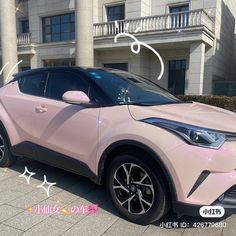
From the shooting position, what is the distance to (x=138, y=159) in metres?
2.69

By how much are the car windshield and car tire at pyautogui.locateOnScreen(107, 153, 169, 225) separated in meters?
0.66

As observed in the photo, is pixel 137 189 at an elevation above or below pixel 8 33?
below

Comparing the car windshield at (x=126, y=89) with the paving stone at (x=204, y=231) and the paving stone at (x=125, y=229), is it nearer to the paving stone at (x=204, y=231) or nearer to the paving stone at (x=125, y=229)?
Answer: the paving stone at (x=125, y=229)

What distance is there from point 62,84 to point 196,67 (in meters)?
11.3

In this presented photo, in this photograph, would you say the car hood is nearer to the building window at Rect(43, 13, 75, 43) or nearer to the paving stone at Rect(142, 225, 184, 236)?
the paving stone at Rect(142, 225, 184, 236)

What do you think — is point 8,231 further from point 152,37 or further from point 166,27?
point 166,27

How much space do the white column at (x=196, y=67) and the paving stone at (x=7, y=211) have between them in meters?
12.2

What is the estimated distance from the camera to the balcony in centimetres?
1339

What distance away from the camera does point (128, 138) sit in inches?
107

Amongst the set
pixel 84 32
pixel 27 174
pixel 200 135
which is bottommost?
pixel 27 174

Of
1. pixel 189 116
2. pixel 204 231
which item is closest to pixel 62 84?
pixel 189 116

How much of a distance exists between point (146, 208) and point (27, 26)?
70.2ft

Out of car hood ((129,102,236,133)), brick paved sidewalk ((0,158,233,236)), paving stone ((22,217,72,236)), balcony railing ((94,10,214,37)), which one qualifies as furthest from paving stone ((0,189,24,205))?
balcony railing ((94,10,214,37))

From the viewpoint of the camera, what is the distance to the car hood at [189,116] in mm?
2545
